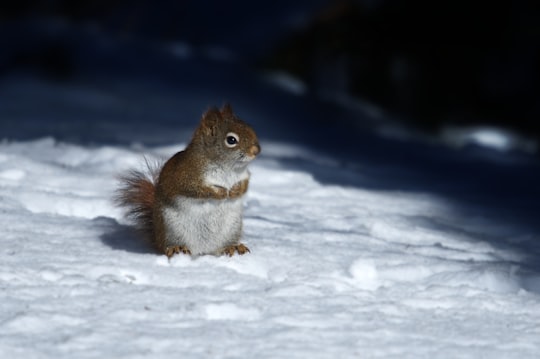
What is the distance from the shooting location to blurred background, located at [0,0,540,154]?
27.6 feet

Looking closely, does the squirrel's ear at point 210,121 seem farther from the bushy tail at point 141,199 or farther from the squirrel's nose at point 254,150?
the bushy tail at point 141,199

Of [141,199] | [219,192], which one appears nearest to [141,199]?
[141,199]

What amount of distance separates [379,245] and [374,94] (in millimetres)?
5430

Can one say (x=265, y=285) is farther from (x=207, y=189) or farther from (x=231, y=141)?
(x=231, y=141)

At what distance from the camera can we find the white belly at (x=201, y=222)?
3338mm

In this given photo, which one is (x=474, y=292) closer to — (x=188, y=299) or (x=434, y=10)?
(x=188, y=299)

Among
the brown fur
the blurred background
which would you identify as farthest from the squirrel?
the blurred background

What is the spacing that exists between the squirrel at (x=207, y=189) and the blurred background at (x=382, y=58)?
4.76 meters

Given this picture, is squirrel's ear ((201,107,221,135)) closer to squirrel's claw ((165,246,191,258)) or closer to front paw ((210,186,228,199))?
front paw ((210,186,228,199))

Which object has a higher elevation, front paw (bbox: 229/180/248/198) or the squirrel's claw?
front paw (bbox: 229/180/248/198)

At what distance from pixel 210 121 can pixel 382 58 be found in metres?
5.82

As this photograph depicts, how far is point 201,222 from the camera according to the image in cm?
335

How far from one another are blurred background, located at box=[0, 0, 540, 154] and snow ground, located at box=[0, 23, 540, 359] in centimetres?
228

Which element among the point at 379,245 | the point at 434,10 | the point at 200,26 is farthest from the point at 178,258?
the point at 200,26
